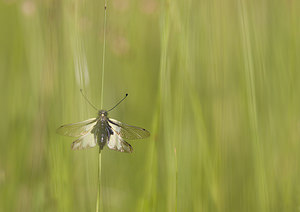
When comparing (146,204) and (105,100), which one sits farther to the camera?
(105,100)

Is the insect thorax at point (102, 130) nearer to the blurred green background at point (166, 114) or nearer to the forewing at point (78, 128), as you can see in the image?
the forewing at point (78, 128)

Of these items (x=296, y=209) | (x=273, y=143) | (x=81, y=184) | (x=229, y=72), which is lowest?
(x=296, y=209)

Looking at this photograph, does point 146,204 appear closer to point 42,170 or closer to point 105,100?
point 42,170

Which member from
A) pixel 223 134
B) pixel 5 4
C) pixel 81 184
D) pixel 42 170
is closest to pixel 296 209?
pixel 223 134

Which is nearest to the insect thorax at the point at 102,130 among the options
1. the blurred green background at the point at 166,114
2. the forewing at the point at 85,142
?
the forewing at the point at 85,142

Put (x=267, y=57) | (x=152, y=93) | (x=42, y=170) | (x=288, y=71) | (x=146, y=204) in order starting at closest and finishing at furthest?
(x=146, y=204) → (x=42, y=170) → (x=288, y=71) → (x=267, y=57) → (x=152, y=93)

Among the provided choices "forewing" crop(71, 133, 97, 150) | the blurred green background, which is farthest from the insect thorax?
the blurred green background

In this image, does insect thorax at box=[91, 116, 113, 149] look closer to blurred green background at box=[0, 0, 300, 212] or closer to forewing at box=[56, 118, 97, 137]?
forewing at box=[56, 118, 97, 137]
